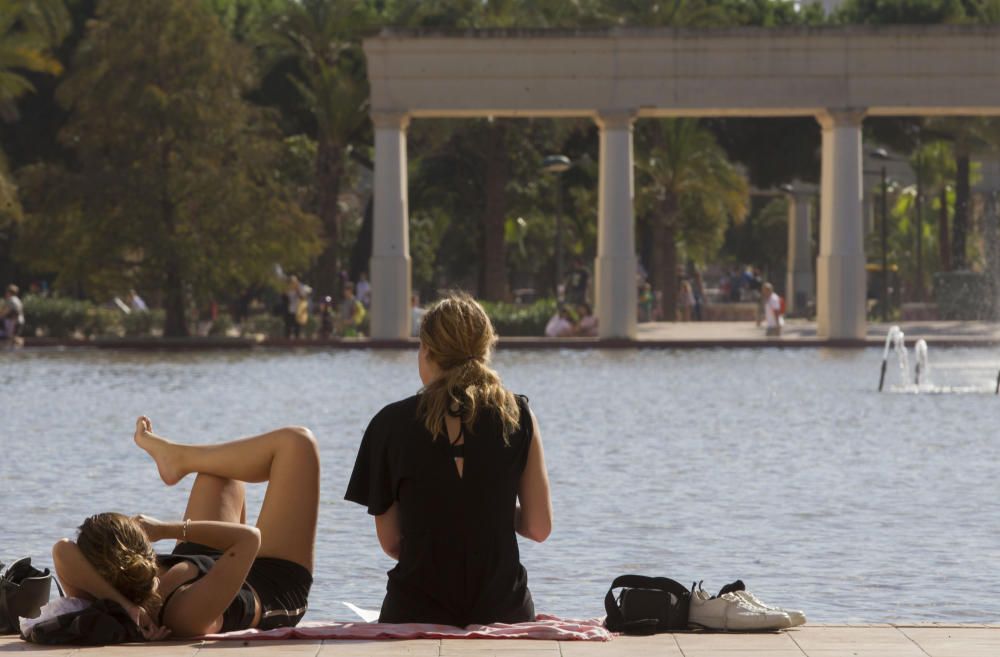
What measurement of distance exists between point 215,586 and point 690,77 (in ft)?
139

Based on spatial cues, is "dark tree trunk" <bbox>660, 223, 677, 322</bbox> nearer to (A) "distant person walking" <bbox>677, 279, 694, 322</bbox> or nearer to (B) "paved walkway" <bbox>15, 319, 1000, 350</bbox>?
(A) "distant person walking" <bbox>677, 279, 694, 322</bbox>

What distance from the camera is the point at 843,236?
4975cm

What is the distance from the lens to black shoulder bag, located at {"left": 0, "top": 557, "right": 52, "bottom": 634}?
820cm

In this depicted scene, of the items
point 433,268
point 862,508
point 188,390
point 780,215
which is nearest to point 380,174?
point 188,390

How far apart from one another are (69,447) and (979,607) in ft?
39.2

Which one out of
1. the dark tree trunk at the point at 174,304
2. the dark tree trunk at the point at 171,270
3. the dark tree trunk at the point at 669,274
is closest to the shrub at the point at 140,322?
the dark tree trunk at the point at 171,270

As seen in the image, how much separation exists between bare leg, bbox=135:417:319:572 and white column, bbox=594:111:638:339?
136ft

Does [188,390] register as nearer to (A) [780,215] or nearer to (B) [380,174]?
(B) [380,174]

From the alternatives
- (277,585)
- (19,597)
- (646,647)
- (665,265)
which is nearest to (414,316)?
(665,265)

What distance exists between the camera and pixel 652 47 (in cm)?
4922

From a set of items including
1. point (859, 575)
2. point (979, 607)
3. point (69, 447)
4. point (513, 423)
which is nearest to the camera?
point (513, 423)

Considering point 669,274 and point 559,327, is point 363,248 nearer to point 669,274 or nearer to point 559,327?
point 669,274

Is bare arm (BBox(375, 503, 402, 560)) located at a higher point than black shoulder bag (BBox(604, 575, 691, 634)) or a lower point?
higher

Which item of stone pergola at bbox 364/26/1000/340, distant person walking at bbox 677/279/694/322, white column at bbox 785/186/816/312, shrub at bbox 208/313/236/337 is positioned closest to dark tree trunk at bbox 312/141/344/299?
shrub at bbox 208/313/236/337
